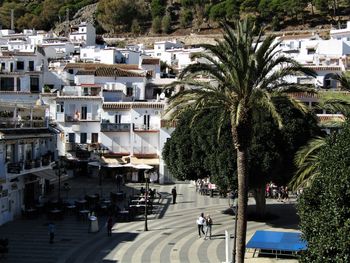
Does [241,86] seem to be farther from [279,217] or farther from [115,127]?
[115,127]

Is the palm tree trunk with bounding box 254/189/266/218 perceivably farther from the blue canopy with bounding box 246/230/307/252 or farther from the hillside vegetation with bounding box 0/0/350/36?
the hillside vegetation with bounding box 0/0/350/36

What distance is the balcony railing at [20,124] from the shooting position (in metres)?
36.4

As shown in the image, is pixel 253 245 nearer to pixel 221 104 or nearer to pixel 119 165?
pixel 221 104

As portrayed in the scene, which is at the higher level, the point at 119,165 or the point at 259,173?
the point at 259,173

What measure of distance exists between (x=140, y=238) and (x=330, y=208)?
57.2ft

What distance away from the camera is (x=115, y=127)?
57094mm

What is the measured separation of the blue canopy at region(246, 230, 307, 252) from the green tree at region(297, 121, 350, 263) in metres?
9.51

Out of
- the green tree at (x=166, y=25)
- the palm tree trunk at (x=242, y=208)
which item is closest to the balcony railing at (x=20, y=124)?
the palm tree trunk at (x=242, y=208)

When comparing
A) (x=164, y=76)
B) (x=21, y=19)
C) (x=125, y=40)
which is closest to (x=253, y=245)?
(x=164, y=76)

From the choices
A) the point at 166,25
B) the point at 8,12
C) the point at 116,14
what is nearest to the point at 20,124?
the point at 166,25

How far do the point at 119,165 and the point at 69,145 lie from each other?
7993 mm

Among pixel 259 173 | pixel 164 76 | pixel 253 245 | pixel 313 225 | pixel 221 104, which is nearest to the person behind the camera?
pixel 313 225

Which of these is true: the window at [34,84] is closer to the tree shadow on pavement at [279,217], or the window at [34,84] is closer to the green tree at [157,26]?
the tree shadow on pavement at [279,217]

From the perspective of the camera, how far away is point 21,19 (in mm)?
142500
